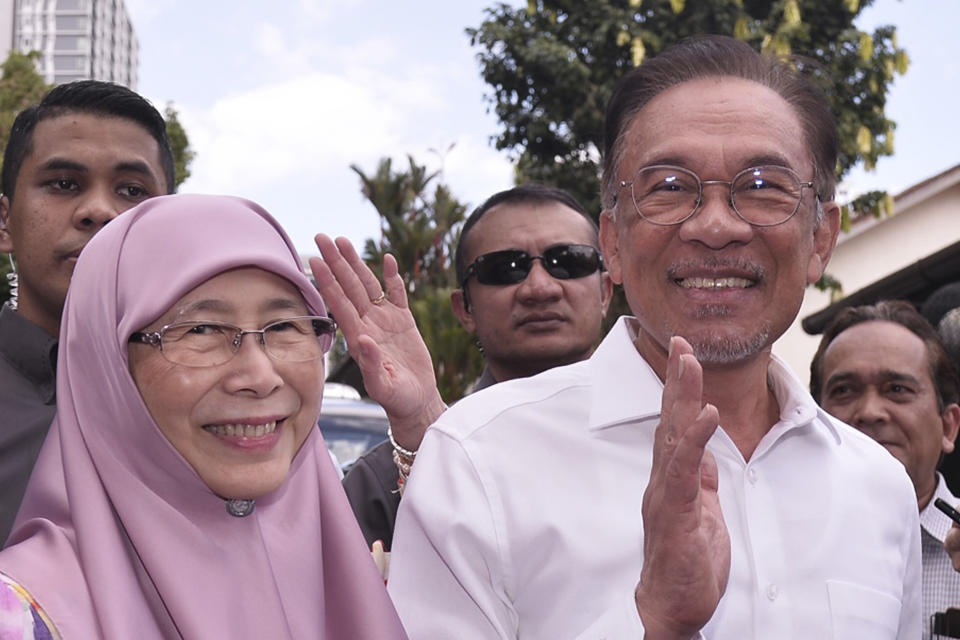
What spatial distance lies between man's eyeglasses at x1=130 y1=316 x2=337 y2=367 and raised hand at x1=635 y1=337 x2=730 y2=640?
865mm

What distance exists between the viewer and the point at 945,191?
21500 mm

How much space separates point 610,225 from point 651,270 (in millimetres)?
279

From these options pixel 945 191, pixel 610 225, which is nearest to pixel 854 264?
pixel 945 191

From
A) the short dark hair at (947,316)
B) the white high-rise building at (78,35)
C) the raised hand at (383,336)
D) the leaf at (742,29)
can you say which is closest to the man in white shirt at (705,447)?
the raised hand at (383,336)

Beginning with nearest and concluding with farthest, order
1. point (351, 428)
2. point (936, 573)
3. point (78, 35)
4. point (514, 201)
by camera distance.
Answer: point (936, 573) < point (514, 201) < point (351, 428) < point (78, 35)

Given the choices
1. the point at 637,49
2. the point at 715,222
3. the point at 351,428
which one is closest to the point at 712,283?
the point at 715,222

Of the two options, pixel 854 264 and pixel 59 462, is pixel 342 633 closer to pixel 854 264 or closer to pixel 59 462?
pixel 59 462

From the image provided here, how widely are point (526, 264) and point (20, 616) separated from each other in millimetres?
2644

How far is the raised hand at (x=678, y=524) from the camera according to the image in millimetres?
1850

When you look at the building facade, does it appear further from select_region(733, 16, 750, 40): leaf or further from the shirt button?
the shirt button

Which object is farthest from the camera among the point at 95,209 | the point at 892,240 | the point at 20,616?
the point at 892,240

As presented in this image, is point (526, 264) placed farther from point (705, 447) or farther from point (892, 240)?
point (892, 240)

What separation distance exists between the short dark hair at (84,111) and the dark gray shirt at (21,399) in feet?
1.64

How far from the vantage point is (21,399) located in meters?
3.02
